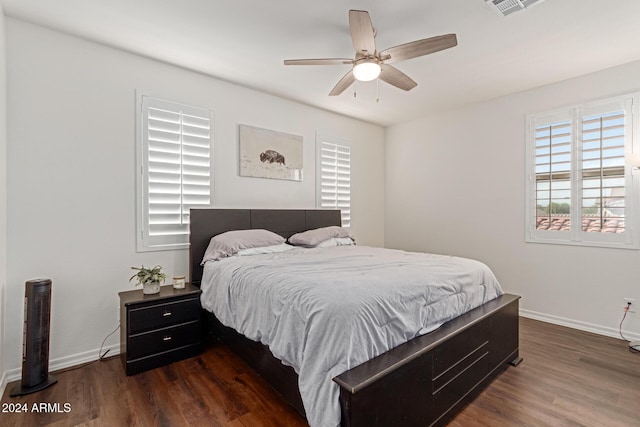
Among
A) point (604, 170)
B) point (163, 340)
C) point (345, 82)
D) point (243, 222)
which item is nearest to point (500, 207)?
point (604, 170)

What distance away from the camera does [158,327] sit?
8.47ft

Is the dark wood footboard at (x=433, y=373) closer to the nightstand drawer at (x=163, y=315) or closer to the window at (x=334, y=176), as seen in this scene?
the nightstand drawer at (x=163, y=315)

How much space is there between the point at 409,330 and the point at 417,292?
0.24m

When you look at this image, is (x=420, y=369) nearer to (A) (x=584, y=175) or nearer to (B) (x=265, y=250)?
(B) (x=265, y=250)

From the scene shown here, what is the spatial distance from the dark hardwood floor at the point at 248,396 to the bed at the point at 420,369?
0.13 metres

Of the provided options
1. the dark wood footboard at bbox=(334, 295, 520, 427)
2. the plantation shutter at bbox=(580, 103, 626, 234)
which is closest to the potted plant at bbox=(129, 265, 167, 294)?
the dark wood footboard at bbox=(334, 295, 520, 427)

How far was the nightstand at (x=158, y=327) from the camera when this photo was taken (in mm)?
2453

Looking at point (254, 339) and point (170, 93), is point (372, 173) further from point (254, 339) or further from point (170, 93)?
point (254, 339)

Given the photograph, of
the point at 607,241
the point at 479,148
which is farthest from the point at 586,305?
the point at 479,148

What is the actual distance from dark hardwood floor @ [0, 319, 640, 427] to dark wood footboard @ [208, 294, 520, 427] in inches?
5.2

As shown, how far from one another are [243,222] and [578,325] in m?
3.90

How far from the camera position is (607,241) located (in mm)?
3270

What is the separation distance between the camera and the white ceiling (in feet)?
7.50

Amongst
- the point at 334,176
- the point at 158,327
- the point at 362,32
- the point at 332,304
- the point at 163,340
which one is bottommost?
the point at 163,340
